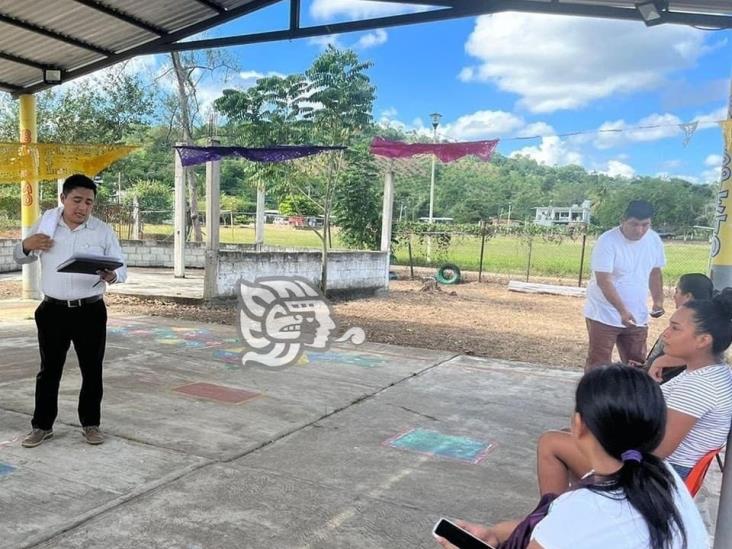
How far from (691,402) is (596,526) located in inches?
37.9

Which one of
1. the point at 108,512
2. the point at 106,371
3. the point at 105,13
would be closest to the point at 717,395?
the point at 108,512

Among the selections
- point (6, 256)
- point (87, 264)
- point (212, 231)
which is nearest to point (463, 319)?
point (212, 231)

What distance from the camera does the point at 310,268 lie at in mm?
11023

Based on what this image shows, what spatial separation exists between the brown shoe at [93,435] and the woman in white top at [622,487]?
298 cm

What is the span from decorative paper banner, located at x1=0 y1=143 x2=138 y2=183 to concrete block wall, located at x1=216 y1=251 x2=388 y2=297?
216 centimetres

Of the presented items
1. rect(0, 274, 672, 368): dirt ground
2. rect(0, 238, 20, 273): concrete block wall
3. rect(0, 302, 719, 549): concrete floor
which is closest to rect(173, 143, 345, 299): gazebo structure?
rect(0, 274, 672, 368): dirt ground

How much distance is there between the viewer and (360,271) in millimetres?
11766

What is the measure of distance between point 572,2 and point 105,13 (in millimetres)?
4867

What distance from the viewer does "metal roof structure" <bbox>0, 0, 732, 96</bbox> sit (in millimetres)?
5375

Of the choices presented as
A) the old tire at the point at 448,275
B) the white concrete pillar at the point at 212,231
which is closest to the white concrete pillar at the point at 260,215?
the white concrete pillar at the point at 212,231

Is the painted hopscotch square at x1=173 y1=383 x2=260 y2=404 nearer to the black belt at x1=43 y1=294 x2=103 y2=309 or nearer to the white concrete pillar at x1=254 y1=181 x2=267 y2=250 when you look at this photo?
the black belt at x1=43 y1=294 x2=103 y2=309

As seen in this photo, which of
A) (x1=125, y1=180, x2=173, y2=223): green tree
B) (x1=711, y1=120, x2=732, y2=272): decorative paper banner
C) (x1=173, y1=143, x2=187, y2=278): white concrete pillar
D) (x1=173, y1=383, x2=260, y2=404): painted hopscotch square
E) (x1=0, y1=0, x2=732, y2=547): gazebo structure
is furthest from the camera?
(x1=125, y1=180, x2=173, y2=223): green tree

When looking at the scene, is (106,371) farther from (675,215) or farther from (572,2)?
(675,215)

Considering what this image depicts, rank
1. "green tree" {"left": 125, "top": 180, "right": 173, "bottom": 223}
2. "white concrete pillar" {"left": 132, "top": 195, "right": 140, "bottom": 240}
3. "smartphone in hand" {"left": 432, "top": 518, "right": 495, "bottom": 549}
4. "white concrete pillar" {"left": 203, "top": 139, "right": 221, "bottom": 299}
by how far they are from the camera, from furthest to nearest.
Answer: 1. "green tree" {"left": 125, "top": 180, "right": 173, "bottom": 223}
2. "white concrete pillar" {"left": 132, "top": 195, "right": 140, "bottom": 240}
3. "white concrete pillar" {"left": 203, "top": 139, "right": 221, "bottom": 299}
4. "smartphone in hand" {"left": 432, "top": 518, "right": 495, "bottom": 549}
